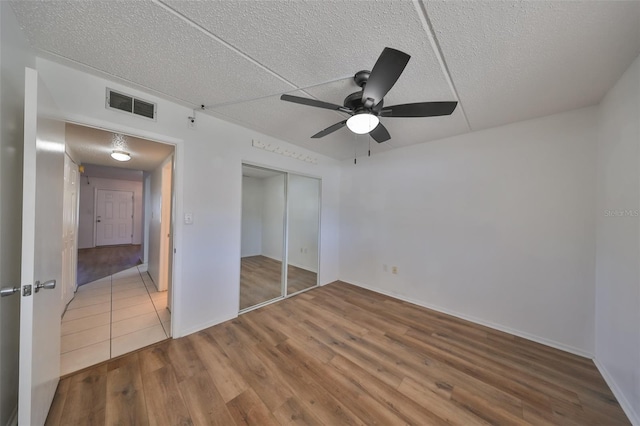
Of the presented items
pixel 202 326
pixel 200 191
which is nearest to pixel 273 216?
pixel 200 191

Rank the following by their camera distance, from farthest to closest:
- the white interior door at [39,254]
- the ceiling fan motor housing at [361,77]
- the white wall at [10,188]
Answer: the ceiling fan motor housing at [361,77]
the white wall at [10,188]
the white interior door at [39,254]

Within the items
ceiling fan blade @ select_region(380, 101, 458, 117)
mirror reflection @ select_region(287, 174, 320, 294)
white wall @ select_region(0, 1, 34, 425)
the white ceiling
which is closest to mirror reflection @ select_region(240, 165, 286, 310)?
mirror reflection @ select_region(287, 174, 320, 294)

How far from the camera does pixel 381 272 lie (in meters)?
3.50

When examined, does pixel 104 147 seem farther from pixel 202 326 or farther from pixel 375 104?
pixel 375 104

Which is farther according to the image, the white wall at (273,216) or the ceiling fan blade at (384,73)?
the white wall at (273,216)

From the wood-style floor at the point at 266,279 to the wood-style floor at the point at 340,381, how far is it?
74cm

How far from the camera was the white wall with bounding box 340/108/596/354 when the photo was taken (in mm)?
2057

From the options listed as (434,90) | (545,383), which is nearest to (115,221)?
(434,90)

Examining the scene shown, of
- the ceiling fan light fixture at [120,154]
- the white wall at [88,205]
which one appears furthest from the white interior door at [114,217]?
the ceiling fan light fixture at [120,154]

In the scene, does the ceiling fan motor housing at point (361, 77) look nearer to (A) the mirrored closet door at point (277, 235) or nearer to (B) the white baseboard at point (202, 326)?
(A) the mirrored closet door at point (277, 235)

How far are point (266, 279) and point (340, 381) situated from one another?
221cm

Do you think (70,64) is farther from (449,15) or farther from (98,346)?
(449,15)

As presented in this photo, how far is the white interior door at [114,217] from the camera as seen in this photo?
6973 millimetres

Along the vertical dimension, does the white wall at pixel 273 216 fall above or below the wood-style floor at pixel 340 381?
above
